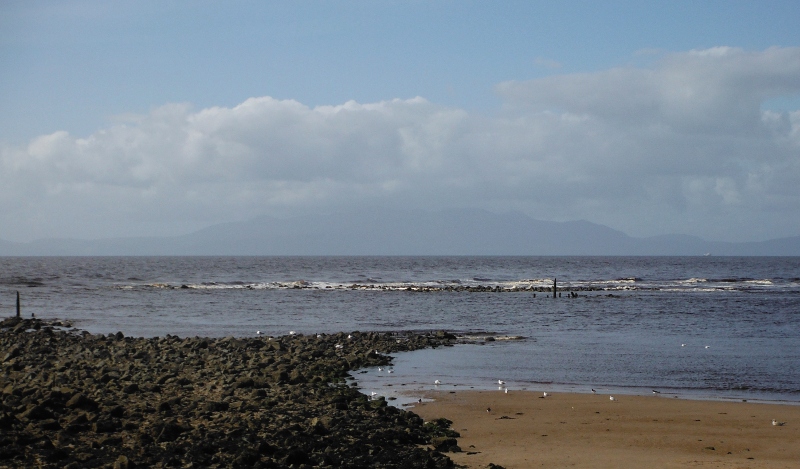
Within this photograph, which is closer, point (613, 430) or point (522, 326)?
point (613, 430)

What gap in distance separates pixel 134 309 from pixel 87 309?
9.23 feet

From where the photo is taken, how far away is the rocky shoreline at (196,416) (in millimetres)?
9664

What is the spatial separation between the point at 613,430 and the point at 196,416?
7.49 metres

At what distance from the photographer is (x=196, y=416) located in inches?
472

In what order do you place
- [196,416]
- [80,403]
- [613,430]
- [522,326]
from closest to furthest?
1. [80,403]
2. [196,416]
3. [613,430]
4. [522,326]

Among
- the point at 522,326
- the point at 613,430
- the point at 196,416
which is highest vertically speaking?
the point at 196,416

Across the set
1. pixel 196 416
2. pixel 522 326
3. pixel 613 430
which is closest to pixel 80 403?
pixel 196 416

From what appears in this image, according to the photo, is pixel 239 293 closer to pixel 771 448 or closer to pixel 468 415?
pixel 468 415

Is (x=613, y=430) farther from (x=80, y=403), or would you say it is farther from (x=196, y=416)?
(x=80, y=403)

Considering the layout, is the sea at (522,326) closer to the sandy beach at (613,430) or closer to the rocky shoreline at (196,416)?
the sandy beach at (613,430)

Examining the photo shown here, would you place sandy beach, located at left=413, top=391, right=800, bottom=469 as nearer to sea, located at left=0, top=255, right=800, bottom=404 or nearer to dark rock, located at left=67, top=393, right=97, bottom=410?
sea, located at left=0, top=255, right=800, bottom=404

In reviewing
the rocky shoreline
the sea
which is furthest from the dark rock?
the sea

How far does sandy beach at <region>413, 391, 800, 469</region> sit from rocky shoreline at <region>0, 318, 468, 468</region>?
1037 mm

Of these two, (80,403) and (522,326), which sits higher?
(80,403)
